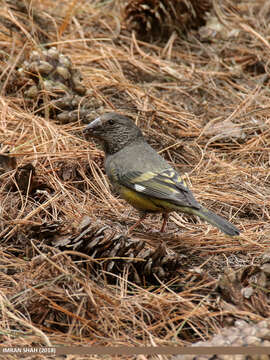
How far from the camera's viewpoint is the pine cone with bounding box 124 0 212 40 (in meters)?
7.36

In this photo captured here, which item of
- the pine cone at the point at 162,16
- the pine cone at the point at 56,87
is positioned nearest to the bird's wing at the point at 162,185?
the pine cone at the point at 56,87

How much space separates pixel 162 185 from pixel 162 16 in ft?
12.5

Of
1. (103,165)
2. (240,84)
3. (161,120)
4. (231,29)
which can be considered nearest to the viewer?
(103,165)

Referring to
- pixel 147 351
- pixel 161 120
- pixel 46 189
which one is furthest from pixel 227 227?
pixel 161 120

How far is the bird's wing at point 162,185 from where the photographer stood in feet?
13.8

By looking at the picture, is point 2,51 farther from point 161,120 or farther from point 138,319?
point 138,319

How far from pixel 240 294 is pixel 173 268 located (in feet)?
2.06

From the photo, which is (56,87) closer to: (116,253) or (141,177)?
(141,177)

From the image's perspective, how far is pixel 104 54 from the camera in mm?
6852

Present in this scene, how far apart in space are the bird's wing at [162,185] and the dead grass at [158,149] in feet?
1.15

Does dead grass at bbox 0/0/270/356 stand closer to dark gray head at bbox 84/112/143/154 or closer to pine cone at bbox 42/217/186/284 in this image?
pine cone at bbox 42/217/186/284

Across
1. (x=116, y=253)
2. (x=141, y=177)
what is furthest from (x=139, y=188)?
(x=116, y=253)

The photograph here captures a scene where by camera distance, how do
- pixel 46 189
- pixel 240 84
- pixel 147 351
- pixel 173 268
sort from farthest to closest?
pixel 240 84
pixel 46 189
pixel 173 268
pixel 147 351

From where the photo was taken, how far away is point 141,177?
4.54 metres
